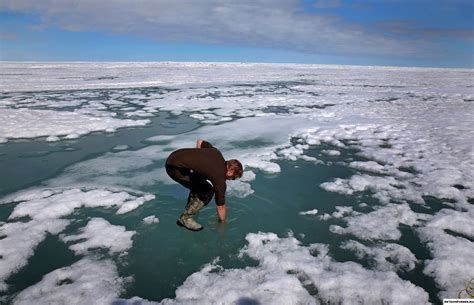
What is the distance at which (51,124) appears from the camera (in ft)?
33.6

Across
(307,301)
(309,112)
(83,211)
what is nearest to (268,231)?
(307,301)

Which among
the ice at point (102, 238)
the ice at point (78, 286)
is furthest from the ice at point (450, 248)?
the ice at point (102, 238)

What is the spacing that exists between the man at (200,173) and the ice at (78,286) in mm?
1138

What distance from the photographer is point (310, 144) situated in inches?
336

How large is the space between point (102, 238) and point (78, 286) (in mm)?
868

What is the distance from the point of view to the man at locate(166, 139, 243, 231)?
3.68 meters

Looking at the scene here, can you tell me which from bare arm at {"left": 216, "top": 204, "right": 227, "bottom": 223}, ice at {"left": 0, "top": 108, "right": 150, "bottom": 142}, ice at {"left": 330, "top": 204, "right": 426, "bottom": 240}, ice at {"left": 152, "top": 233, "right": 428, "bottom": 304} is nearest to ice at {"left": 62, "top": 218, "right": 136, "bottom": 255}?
ice at {"left": 152, "top": 233, "right": 428, "bottom": 304}

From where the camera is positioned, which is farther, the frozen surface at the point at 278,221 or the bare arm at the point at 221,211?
the bare arm at the point at 221,211

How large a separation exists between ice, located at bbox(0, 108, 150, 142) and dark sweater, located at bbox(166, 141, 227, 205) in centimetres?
625

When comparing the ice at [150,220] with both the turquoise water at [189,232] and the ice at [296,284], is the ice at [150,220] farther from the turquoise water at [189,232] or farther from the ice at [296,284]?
the ice at [296,284]

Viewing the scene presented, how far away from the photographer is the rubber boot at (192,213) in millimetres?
4168

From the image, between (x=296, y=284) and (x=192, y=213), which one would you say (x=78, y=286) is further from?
(x=296, y=284)

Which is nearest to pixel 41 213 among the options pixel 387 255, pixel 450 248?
pixel 387 255

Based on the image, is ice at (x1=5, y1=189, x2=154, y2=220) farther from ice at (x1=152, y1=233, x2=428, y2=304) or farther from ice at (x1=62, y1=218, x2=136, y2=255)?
ice at (x1=152, y1=233, x2=428, y2=304)
